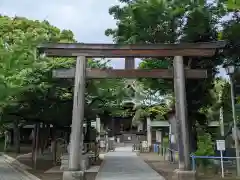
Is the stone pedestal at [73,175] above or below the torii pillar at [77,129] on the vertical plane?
below

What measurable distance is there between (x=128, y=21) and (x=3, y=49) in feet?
34.2

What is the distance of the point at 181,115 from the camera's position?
11.6 meters

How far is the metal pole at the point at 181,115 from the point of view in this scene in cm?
1125

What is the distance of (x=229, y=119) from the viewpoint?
18.8 meters

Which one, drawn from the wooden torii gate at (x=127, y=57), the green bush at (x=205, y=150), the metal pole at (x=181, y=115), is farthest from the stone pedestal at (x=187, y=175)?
the wooden torii gate at (x=127, y=57)

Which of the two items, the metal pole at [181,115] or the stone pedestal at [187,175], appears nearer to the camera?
the stone pedestal at [187,175]

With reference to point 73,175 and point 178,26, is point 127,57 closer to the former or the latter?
point 178,26

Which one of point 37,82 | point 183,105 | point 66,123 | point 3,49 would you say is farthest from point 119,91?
point 3,49

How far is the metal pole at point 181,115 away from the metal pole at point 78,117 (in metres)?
3.59

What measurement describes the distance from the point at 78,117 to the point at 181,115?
3834 millimetres

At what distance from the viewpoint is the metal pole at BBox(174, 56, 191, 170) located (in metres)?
11.2

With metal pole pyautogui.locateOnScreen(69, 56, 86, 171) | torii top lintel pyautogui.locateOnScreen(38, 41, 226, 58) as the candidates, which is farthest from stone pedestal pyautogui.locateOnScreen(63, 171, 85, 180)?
torii top lintel pyautogui.locateOnScreen(38, 41, 226, 58)

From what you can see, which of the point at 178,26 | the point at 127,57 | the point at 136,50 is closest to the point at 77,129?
the point at 127,57

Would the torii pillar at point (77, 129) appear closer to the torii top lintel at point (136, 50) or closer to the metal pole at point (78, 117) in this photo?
the metal pole at point (78, 117)
